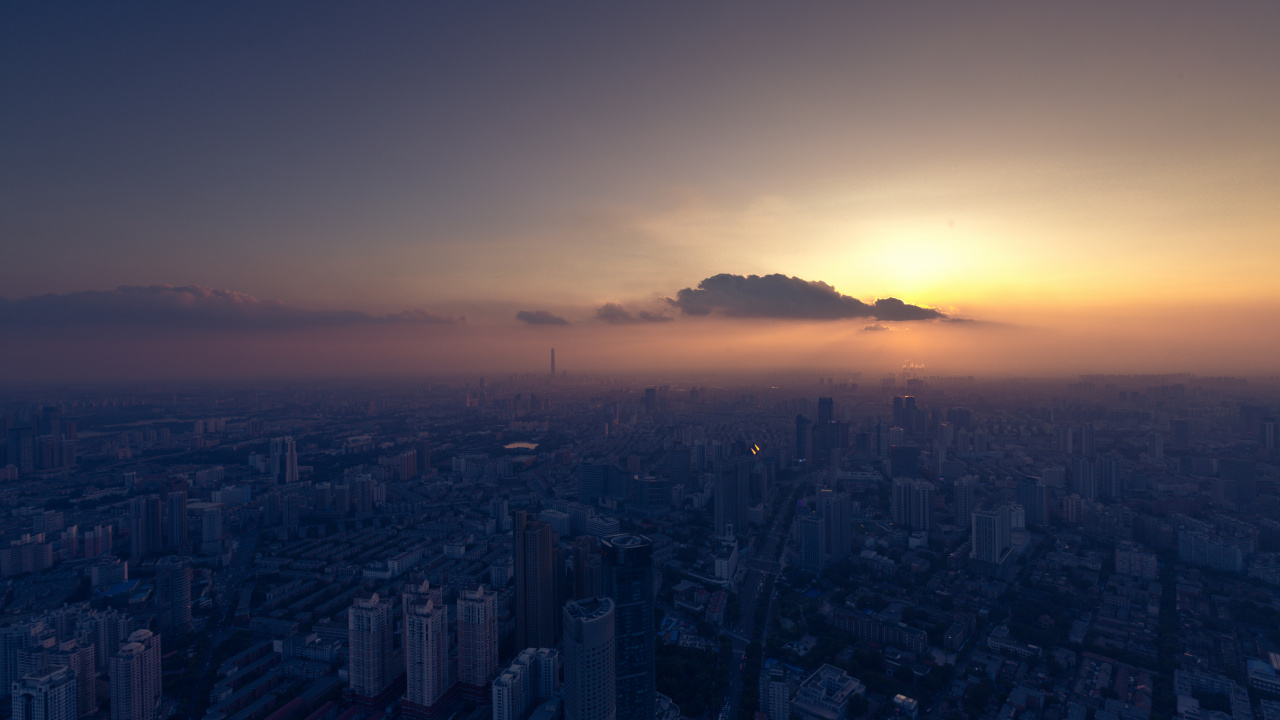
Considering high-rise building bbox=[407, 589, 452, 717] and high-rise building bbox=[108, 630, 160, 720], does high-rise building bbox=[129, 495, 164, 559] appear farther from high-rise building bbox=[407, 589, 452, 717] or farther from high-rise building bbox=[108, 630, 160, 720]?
high-rise building bbox=[407, 589, 452, 717]

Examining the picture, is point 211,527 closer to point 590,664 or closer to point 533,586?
point 533,586

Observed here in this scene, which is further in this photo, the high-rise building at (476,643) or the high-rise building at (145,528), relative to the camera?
the high-rise building at (145,528)

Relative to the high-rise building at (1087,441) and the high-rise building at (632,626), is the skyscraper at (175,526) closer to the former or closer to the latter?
the high-rise building at (632,626)

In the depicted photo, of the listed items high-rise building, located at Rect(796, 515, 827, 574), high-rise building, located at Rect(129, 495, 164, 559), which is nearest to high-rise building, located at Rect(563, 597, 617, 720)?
high-rise building, located at Rect(796, 515, 827, 574)

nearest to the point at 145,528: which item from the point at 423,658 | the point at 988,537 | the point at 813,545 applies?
the point at 423,658

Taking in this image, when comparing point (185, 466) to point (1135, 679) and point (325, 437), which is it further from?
point (1135, 679)

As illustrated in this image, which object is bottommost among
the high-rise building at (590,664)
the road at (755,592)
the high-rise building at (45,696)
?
the road at (755,592)

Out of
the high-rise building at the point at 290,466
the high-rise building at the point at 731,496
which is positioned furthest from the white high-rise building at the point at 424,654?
the high-rise building at the point at 290,466
